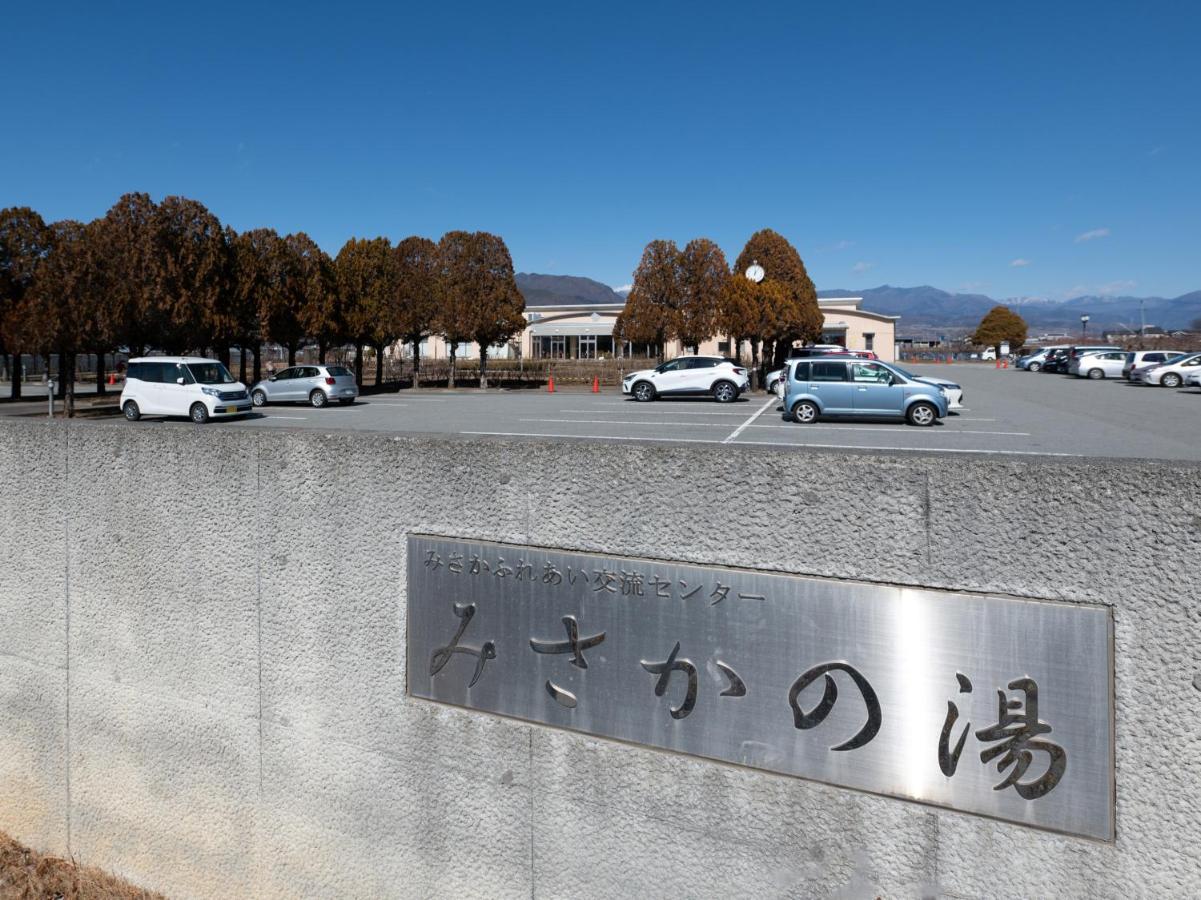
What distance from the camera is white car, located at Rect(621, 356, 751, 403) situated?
28469 mm

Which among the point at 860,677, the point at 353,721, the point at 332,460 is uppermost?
the point at 332,460

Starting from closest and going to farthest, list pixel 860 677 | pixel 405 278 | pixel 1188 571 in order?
pixel 1188 571 → pixel 860 677 → pixel 405 278

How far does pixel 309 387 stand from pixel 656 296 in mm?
17578

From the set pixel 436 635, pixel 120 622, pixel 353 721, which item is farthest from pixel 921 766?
pixel 120 622

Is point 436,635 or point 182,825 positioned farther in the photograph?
point 182,825

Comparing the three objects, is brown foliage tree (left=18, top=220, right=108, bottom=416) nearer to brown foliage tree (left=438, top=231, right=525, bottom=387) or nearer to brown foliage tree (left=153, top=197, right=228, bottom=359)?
brown foliage tree (left=153, top=197, right=228, bottom=359)

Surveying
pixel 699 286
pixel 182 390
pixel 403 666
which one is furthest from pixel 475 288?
pixel 403 666

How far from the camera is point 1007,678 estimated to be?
241 cm

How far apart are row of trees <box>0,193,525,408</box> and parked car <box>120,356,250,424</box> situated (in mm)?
2145

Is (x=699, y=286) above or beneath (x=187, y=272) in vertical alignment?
above

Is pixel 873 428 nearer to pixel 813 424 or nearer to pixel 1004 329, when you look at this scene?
pixel 813 424

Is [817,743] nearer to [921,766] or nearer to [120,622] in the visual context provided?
[921,766]

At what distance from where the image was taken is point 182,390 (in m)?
23.0

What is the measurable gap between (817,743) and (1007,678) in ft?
2.00
